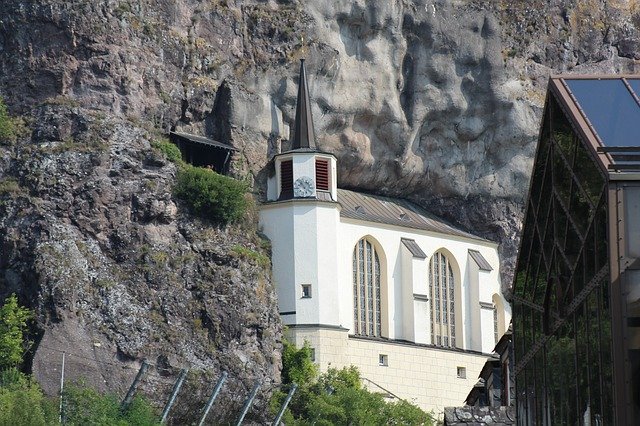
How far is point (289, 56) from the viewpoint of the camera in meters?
93.5

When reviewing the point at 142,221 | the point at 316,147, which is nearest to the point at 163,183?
the point at 142,221

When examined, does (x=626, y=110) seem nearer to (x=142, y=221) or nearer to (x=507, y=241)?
(x=142, y=221)

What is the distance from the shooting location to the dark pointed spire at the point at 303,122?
92062mm

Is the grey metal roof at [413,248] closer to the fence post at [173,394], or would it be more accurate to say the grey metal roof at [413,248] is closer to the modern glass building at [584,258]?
the fence post at [173,394]

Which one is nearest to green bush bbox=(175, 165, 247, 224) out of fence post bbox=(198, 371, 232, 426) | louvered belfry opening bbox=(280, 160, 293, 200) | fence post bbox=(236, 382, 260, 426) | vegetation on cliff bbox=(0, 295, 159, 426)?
louvered belfry opening bbox=(280, 160, 293, 200)

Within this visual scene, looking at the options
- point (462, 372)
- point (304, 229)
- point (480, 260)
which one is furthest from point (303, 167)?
point (462, 372)

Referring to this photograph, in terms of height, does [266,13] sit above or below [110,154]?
above

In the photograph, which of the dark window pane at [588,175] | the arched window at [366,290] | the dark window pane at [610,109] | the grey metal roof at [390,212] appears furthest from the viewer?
the grey metal roof at [390,212]

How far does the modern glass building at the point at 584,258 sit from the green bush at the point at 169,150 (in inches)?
2136

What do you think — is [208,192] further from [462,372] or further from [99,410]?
[462,372]

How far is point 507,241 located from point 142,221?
23.2 metres

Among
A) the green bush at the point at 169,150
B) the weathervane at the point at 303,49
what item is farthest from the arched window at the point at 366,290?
the green bush at the point at 169,150

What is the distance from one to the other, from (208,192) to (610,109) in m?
58.0

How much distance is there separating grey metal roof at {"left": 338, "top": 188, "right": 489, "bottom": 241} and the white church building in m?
0.08
